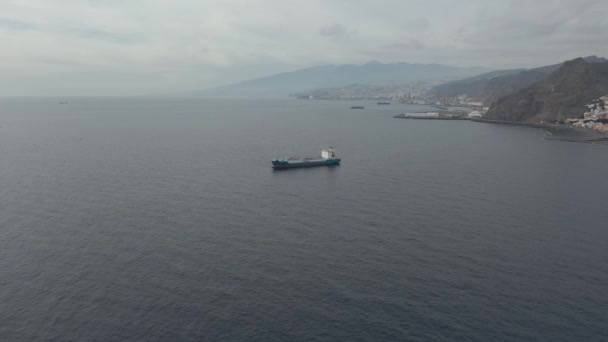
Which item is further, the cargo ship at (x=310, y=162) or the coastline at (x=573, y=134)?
the coastline at (x=573, y=134)

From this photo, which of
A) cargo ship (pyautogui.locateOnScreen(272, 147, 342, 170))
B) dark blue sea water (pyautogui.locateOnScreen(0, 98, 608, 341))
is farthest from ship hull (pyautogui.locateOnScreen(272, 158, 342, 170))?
dark blue sea water (pyautogui.locateOnScreen(0, 98, 608, 341))

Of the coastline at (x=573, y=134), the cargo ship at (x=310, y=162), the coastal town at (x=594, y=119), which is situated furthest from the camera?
the coastal town at (x=594, y=119)

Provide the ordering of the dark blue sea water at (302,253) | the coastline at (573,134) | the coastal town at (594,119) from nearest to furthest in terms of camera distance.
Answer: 1. the dark blue sea water at (302,253)
2. the coastline at (573,134)
3. the coastal town at (594,119)

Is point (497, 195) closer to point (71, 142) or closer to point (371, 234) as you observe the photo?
point (371, 234)

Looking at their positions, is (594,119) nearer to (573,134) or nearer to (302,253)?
(573,134)

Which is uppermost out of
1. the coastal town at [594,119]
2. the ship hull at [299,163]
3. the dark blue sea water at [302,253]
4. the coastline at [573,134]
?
the coastal town at [594,119]

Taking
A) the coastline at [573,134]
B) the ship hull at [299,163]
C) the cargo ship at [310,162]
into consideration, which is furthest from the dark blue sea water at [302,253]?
the coastline at [573,134]

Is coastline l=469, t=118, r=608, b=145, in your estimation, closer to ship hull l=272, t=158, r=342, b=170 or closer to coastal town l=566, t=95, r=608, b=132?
coastal town l=566, t=95, r=608, b=132

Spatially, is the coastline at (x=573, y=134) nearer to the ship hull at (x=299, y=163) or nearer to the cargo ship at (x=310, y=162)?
the cargo ship at (x=310, y=162)
